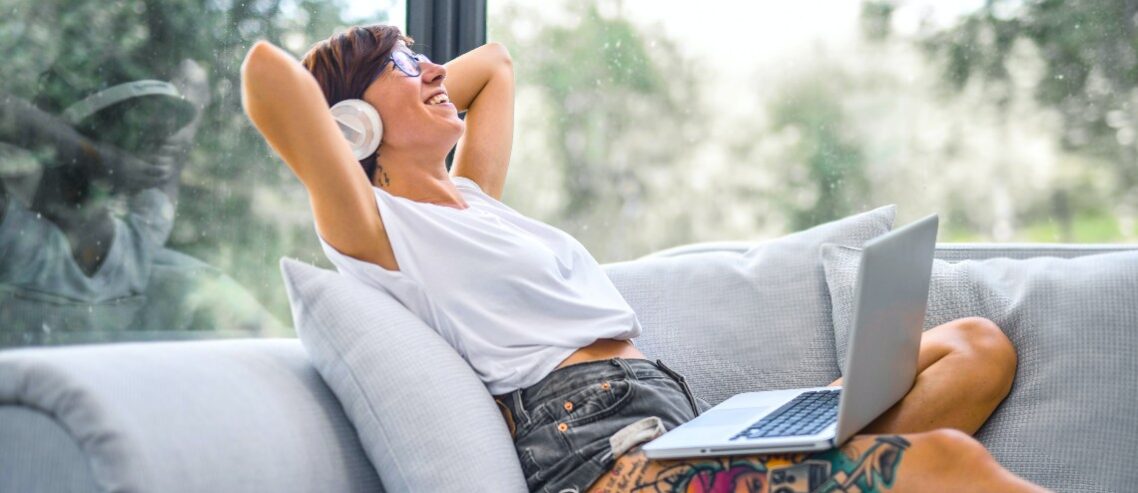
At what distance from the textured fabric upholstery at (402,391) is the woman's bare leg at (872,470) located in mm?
262

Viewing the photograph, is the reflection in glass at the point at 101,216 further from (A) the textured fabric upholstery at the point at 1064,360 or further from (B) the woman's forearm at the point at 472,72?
(A) the textured fabric upholstery at the point at 1064,360

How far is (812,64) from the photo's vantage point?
2977 mm

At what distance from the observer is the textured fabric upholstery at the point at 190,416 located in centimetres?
100

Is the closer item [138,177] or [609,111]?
[138,177]

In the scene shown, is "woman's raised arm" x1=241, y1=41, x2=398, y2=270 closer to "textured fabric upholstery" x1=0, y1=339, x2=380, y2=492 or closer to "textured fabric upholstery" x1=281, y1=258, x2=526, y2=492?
"textured fabric upholstery" x1=281, y1=258, x2=526, y2=492

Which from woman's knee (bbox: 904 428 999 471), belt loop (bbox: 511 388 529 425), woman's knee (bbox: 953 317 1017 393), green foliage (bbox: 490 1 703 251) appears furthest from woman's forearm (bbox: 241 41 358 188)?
green foliage (bbox: 490 1 703 251)

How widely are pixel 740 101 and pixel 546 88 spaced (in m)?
0.58

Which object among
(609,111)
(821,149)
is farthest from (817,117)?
(609,111)

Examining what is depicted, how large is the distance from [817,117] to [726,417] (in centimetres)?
175

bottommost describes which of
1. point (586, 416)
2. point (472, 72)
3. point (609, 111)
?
point (609, 111)

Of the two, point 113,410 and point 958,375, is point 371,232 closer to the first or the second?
point 113,410

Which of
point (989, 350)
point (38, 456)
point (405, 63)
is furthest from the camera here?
point (405, 63)

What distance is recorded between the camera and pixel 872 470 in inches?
43.9

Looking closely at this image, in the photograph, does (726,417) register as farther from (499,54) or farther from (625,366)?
(499,54)
